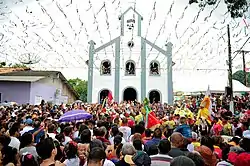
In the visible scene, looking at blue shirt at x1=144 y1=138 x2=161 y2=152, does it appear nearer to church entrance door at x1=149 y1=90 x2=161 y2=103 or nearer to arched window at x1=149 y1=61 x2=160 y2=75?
church entrance door at x1=149 y1=90 x2=161 y2=103

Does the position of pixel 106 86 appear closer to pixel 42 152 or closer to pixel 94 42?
pixel 94 42

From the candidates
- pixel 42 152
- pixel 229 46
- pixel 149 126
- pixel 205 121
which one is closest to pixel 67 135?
pixel 42 152

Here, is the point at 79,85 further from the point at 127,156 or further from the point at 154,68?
the point at 127,156

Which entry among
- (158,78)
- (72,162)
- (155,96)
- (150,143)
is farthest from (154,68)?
(72,162)

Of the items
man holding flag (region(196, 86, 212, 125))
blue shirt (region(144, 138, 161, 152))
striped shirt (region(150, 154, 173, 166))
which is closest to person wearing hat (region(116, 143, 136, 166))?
striped shirt (region(150, 154, 173, 166))

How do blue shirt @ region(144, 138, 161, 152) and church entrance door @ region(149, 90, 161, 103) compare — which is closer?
blue shirt @ region(144, 138, 161, 152)

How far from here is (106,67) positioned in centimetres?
3112

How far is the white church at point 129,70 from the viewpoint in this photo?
30.1 meters

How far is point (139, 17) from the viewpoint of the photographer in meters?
33.2

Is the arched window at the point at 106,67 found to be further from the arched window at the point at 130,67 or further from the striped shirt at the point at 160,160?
the striped shirt at the point at 160,160

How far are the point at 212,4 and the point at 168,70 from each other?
2227 cm

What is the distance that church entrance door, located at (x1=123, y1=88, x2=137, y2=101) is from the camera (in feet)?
101

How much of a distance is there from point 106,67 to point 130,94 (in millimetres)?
3646

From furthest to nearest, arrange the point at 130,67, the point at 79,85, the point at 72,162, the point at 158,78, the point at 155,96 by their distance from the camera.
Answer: the point at 79,85 → the point at 130,67 → the point at 155,96 → the point at 158,78 → the point at 72,162
